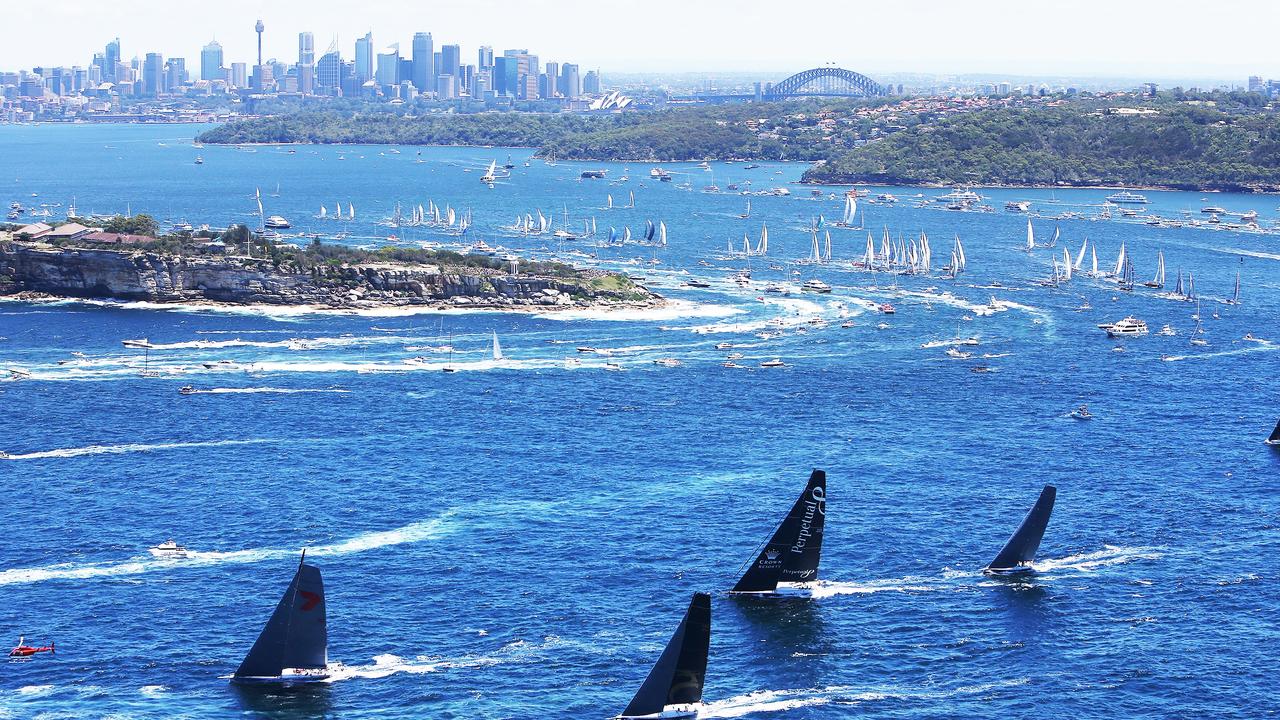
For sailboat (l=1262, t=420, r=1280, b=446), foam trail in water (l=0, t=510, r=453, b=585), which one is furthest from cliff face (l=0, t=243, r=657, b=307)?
foam trail in water (l=0, t=510, r=453, b=585)

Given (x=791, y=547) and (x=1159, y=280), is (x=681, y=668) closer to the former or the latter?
(x=791, y=547)

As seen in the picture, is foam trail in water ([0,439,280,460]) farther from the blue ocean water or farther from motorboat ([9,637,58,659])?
motorboat ([9,637,58,659])

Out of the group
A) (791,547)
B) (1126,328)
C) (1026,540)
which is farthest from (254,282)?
(1026,540)

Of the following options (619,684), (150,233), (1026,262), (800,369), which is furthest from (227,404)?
(1026,262)

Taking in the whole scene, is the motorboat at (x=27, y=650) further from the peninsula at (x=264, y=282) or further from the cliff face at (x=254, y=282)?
the cliff face at (x=254, y=282)

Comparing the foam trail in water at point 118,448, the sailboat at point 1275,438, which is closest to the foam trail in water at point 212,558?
the foam trail in water at point 118,448

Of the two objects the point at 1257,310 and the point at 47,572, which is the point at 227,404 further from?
the point at 1257,310
